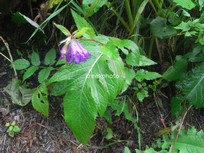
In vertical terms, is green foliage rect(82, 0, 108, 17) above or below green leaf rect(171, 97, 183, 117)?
above

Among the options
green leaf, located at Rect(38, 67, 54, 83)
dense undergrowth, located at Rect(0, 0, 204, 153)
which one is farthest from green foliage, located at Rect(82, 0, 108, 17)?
green leaf, located at Rect(38, 67, 54, 83)

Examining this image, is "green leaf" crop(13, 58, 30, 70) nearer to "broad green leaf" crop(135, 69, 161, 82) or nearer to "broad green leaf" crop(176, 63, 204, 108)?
"broad green leaf" crop(135, 69, 161, 82)

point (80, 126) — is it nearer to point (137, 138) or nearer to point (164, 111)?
point (137, 138)

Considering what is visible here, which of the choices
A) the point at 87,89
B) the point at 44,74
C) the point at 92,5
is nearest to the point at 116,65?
the point at 87,89

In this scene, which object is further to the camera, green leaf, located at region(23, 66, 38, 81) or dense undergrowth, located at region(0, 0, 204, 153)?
green leaf, located at region(23, 66, 38, 81)

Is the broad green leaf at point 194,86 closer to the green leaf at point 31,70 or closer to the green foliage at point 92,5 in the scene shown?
the green foliage at point 92,5

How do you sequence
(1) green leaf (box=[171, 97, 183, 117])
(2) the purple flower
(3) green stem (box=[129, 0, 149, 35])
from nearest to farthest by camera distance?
(2) the purple flower → (3) green stem (box=[129, 0, 149, 35]) → (1) green leaf (box=[171, 97, 183, 117])

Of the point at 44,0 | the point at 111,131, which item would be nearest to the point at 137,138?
the point at 111,131
